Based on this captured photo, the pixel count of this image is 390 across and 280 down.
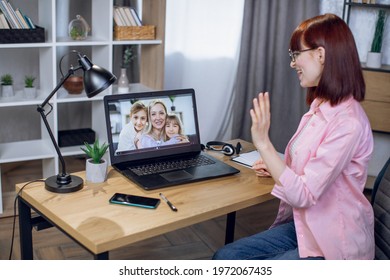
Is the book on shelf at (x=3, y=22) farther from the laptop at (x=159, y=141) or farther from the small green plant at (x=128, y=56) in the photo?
the laptop at (x=159, y=141)

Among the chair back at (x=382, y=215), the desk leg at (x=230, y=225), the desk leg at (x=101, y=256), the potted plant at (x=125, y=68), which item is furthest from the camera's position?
the potted plant at (x=125, y=68)

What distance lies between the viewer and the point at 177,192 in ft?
6.82

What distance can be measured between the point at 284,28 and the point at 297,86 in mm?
398

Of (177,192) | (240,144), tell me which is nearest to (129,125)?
(177,192)

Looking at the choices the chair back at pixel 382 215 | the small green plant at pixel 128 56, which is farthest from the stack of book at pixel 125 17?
the chair back at pixel 382 215

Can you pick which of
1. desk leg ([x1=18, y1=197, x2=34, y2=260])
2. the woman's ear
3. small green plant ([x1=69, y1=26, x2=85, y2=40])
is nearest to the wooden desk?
desk leg ([x1=18, y1=197, x2=34, y2=260])

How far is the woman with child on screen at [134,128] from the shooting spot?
2273mm

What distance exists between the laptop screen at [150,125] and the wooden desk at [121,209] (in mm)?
122

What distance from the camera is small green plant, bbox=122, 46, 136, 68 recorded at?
13.1 ft

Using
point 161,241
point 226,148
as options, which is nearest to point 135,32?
point 161,241

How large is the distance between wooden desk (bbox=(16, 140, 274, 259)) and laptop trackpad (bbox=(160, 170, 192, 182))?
48 millimetres

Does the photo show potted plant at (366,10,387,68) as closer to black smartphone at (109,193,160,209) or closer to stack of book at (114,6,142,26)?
stack of book at (114,6,142,26)

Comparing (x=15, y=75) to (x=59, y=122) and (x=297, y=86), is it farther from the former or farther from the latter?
(x=297, y=86)

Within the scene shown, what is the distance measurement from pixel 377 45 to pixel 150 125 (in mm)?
2049
